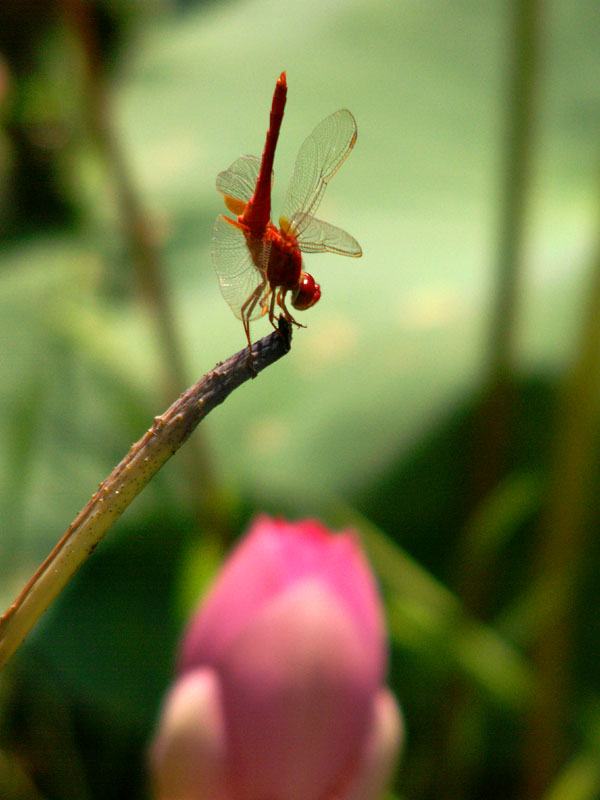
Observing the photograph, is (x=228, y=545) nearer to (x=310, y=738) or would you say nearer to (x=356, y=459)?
(x=356, y=459)

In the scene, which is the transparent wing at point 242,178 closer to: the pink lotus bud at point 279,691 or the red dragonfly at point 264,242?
the red dragonfly at point 264,242

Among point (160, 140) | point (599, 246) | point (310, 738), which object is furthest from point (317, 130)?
point (160, 140)

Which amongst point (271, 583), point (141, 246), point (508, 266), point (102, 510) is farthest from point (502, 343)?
point (102, 510)

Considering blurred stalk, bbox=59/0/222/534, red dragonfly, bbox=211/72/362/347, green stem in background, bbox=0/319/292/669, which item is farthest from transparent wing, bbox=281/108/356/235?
blurred stalk, bbox=59/0/222/534

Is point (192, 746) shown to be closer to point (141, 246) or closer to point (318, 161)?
point (318, 161)

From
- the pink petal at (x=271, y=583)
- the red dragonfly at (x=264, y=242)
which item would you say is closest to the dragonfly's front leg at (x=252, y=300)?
the red dragonfly at (x=264, y=242)

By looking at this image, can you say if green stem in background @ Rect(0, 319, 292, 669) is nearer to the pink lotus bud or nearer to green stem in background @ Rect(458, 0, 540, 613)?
the pink lotus bud
